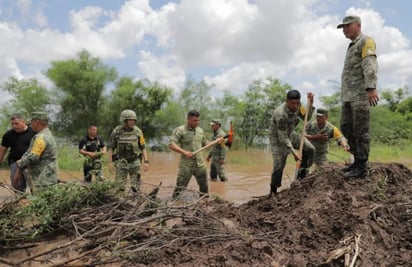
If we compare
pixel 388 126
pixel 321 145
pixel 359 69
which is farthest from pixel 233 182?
pixel 388 126

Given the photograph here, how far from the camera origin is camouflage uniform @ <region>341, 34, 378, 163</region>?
4.50 m

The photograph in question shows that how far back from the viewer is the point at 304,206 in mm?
4402

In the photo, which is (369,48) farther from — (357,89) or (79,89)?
(79,89)

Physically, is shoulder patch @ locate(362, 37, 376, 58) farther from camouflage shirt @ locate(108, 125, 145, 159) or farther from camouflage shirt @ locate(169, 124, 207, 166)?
camouflage shirt @ locate(108, 125, 145, 159)

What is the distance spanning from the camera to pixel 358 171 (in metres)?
4.83

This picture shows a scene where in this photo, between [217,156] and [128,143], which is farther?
[217,156]

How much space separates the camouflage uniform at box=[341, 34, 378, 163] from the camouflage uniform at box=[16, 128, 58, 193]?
3909 millimetres

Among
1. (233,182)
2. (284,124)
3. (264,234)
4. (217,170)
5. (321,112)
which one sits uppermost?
(321,112)

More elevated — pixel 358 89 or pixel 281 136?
pixel 358 89

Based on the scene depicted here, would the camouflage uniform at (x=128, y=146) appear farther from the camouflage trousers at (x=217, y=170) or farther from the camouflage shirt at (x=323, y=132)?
the camouflage trousers at (x=217, y=170)

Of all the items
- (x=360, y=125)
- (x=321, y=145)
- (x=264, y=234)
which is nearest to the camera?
(x=264, y=234)

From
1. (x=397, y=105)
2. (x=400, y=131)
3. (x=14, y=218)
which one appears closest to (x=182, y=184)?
(x=14, y=218)

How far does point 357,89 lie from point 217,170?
19.6 feet

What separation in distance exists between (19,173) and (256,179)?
279 inches
